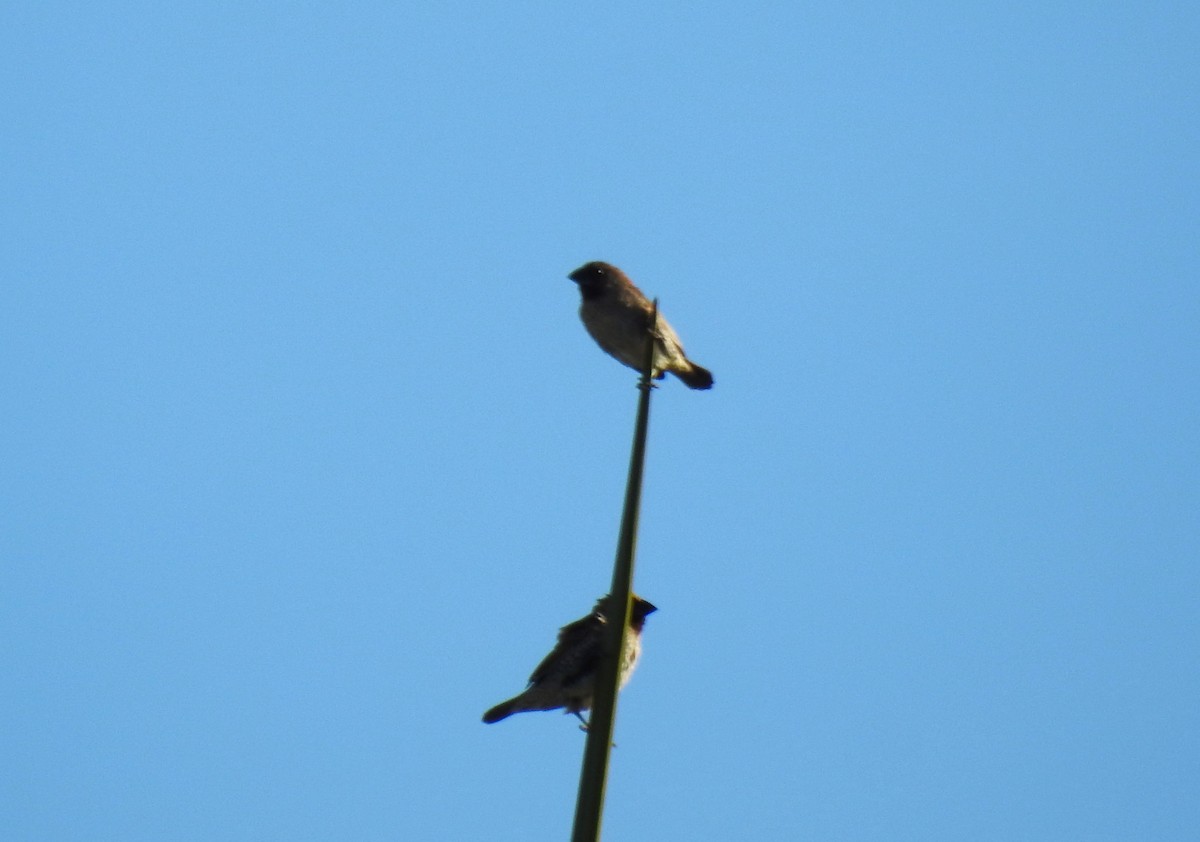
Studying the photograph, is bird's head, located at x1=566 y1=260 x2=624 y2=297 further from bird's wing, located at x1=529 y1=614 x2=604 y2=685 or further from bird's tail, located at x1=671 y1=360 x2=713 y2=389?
bird's wing, located at x1=529 y1=614 x2=604 y2=685

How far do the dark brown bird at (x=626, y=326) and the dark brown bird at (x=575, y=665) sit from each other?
5.68 feet

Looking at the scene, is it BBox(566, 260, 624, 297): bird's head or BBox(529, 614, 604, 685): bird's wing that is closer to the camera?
BBox(529, 614, 604, 685): bird's wing

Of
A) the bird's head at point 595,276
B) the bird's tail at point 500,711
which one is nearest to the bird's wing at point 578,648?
the bird's tail at point 500,711

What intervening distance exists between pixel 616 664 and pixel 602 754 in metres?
0.17

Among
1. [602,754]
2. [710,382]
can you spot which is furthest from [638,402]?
[710,382]

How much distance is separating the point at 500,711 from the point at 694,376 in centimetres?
239

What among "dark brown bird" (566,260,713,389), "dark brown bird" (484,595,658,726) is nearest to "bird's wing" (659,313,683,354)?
"dark brown bird" (566,260,713,389)

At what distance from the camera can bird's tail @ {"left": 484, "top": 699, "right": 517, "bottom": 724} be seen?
7.69 m

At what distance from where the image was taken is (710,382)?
8750 mm

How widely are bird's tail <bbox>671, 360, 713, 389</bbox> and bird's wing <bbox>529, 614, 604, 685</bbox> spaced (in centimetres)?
199

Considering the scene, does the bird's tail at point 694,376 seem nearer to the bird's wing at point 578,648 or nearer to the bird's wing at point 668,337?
the bird's wing at point 668,337

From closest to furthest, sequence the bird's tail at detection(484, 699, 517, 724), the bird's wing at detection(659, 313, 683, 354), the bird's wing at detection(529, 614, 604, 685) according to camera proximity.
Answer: the bird's wing at detection(529, 614, 604, 685) < the bird's tail at detection(484, 699, 517, 724) < the bird's wing at detection(659, 313, 683, 354)

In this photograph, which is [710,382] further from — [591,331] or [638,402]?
[638,402]

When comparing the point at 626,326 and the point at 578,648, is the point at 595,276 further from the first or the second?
the point at 578,648
